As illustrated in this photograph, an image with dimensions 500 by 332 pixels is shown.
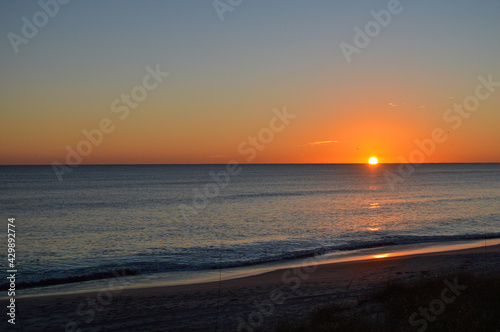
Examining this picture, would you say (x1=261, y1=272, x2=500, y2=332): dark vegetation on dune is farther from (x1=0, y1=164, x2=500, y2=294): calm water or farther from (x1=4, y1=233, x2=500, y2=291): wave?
(x1=0, y1=164, x2=500, y2=294): calm water

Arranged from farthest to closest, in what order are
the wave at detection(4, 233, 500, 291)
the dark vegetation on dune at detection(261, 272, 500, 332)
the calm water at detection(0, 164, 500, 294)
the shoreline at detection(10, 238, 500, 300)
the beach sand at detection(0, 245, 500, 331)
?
the calm water at detection(0, 164, 500, 294), the wave at detection(4, 233, 500, 291), the shoreline at detection(10, 238, 500, 300), the beach sand at detection(0, 245, 500, 331), the dark vegetation on dune at detection(261, 272, 500, 332)

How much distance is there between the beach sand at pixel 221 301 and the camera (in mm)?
11328

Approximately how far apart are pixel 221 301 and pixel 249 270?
6614 millimetres

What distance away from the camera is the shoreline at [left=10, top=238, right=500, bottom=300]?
16.8 metres

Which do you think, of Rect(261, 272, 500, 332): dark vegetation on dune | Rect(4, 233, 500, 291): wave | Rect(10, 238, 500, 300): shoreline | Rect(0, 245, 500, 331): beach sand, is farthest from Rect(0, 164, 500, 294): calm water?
Rect(261, 272, 500, 332): dark vegetation on dune

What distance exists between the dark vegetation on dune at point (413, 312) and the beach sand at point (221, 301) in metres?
1.25

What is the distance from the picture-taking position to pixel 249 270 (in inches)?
786

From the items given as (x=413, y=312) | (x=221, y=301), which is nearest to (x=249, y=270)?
(x=221, y=301)

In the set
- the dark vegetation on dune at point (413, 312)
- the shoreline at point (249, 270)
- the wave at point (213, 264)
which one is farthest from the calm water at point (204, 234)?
the dark vegetation on dune at point (413, 312)

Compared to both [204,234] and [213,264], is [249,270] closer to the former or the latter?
[213,264]

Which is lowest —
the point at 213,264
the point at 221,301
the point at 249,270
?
the point at 221,301

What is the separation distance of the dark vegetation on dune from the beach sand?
1.25 metres

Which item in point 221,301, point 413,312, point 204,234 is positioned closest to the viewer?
point 413,312

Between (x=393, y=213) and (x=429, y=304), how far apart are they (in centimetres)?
3751
